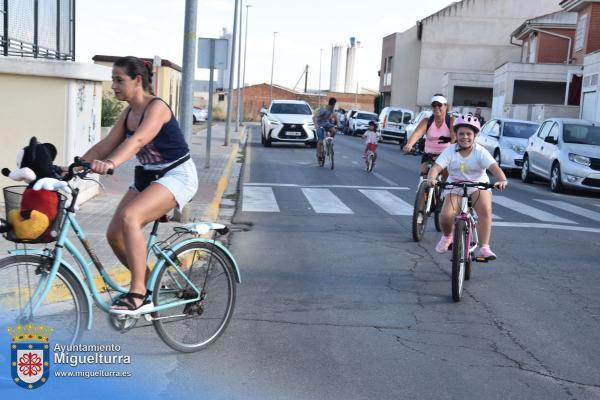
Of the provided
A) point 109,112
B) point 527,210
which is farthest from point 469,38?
point 527,210

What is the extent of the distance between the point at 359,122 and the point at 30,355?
50.0 meters

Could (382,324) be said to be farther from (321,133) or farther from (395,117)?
(395,117)

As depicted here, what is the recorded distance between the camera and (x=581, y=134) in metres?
19.6

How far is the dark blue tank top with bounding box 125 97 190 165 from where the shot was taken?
17.6 ft

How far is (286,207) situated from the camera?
45.2 ft

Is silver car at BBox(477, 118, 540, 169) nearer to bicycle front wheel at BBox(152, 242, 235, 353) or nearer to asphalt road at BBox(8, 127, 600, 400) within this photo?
asphalt road at BBox(8, 127, 600, 400)

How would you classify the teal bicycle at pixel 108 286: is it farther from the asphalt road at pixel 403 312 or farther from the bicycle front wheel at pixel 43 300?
the asphalt road at pixel 403 312

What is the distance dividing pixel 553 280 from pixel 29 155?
18.5 ft

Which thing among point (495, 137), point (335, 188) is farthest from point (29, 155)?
point (495, 137)

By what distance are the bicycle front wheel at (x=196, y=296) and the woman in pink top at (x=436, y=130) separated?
5.57m

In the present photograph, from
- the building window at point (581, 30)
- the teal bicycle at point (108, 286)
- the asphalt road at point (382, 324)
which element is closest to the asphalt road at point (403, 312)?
the asphalt road at point (382, 324)

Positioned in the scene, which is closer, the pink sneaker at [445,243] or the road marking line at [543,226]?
the pink sneaker at [445,243]

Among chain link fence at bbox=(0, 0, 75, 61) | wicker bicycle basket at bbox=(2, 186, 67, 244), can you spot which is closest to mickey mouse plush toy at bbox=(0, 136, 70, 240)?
wicker bicycle basket at bbox=(2, 186, 67, 244)

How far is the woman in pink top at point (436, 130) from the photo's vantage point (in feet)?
35.1
